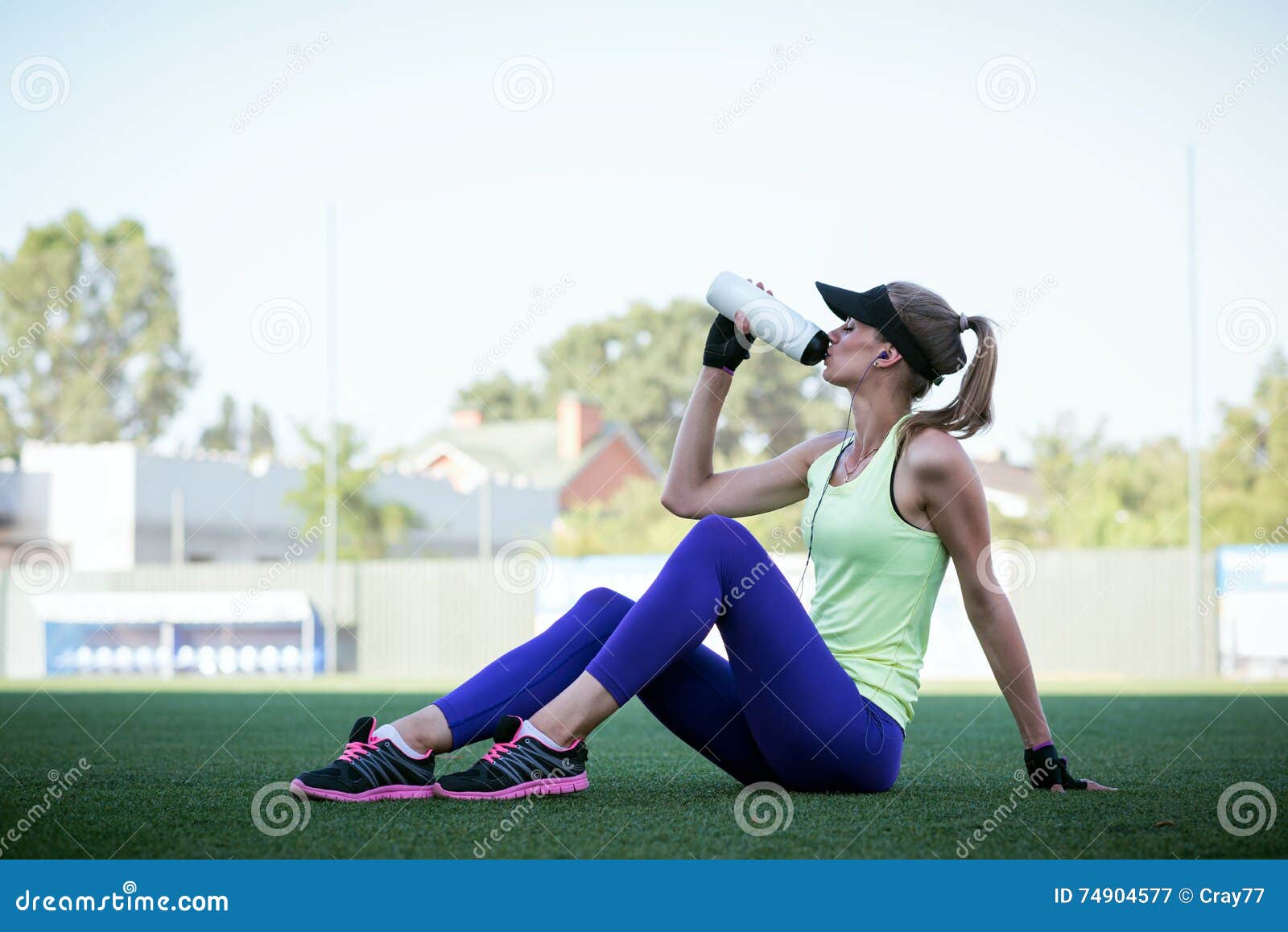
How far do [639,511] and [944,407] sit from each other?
26466 mm

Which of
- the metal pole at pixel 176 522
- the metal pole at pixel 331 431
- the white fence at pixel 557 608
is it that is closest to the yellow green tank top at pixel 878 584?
the white fence at pixel 557 608

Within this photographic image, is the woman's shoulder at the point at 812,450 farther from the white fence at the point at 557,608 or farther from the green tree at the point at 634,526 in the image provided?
the green tree at the point at 634,526

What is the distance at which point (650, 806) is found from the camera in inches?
117

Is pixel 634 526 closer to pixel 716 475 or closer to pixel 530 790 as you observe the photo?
pixel 716 475

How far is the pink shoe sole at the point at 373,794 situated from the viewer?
111 inches

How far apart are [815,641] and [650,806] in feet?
1.89

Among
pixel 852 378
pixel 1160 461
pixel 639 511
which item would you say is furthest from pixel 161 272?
pixel 852 378

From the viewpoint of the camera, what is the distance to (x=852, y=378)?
3.20m

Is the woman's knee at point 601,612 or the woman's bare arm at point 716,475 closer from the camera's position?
the woman's knee at point 601,612

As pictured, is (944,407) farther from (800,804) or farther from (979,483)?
(800,804)

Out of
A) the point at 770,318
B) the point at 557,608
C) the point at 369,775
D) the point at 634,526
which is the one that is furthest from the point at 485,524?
the point at 369,775

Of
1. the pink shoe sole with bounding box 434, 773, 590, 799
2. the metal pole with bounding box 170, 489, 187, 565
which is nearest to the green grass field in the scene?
the pink shoe sole with bounding box 434, 773, 590, 799

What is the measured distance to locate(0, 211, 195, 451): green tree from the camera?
121 feet

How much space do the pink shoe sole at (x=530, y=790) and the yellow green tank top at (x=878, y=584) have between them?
27.2 inches
